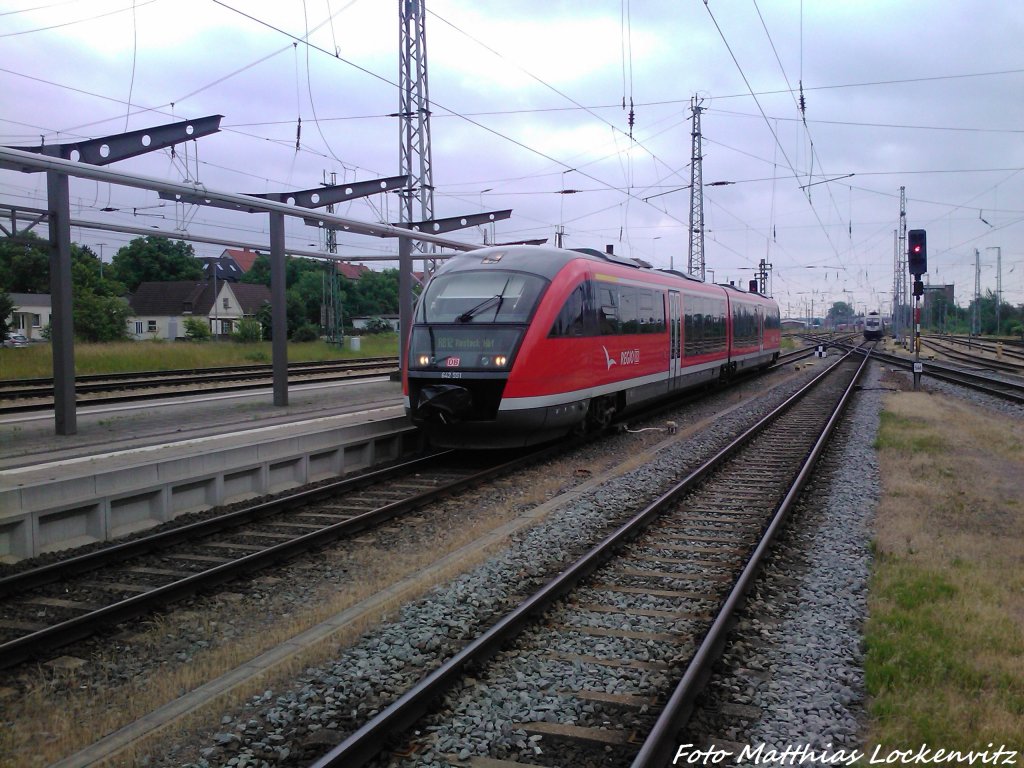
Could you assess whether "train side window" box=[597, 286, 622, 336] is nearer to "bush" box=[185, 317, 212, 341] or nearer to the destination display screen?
the destination display screen

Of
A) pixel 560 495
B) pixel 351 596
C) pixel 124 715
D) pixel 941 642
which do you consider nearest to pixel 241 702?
pixel 124 715

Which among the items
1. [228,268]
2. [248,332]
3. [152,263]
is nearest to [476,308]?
[248,332]

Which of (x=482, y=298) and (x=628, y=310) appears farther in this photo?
(x=628, y=310)

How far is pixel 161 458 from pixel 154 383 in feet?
41.7

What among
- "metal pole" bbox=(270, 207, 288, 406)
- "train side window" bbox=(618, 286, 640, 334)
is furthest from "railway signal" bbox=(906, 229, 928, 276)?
"metal pole" bbox=(270, 207, 288, 406)

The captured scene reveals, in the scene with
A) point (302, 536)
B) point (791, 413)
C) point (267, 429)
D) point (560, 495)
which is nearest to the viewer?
point (302, 536)

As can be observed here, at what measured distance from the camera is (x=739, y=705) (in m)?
4.54

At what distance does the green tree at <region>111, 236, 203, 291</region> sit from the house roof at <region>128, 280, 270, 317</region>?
4.08 metres

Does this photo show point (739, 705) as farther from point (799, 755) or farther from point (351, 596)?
point (351, 596)

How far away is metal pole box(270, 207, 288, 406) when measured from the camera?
618 inches

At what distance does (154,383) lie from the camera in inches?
841

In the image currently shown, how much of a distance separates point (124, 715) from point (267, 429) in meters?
8.51

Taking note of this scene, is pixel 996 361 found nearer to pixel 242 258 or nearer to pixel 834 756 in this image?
pixel 834 756

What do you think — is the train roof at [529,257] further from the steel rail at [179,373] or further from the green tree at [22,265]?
the green tree at [22,265]
